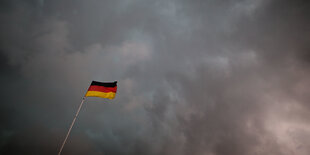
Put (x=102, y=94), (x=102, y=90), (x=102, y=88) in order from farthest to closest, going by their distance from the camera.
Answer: (x=102, y=88) → (x=102, y=90) → (x=102, y=94)

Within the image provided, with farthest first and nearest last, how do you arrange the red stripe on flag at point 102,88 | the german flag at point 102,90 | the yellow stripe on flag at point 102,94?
1. the red stripe on flag at point 102,88
2. the german flag at point 102,90
3. the yellow stripe on flag at point 102,94

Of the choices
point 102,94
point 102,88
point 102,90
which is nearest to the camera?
point 102,94

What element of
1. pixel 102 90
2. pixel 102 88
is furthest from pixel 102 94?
pixel 102 88

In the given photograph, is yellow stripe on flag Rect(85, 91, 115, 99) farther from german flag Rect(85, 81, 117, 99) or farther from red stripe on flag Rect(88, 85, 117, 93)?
red stripe on flag Rect(88, 85, 117, 93)

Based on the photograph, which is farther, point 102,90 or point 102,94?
point 102,90

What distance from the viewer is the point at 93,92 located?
95.2 ft

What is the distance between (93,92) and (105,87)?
210 cm

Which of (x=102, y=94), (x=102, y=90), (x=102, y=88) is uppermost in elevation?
(x=102, y=88)

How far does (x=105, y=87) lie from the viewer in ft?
97.3

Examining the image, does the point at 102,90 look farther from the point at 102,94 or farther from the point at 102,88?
the point at 102,94

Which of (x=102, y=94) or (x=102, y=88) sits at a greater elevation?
(x=102, y=88)

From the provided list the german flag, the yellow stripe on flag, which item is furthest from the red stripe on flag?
the yellow stripe on flag

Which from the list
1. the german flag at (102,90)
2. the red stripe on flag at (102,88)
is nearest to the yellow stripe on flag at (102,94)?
the german flag at (102,90)

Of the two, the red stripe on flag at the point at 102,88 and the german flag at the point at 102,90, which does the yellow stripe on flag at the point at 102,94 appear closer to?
the german flag at the point at 102,90
